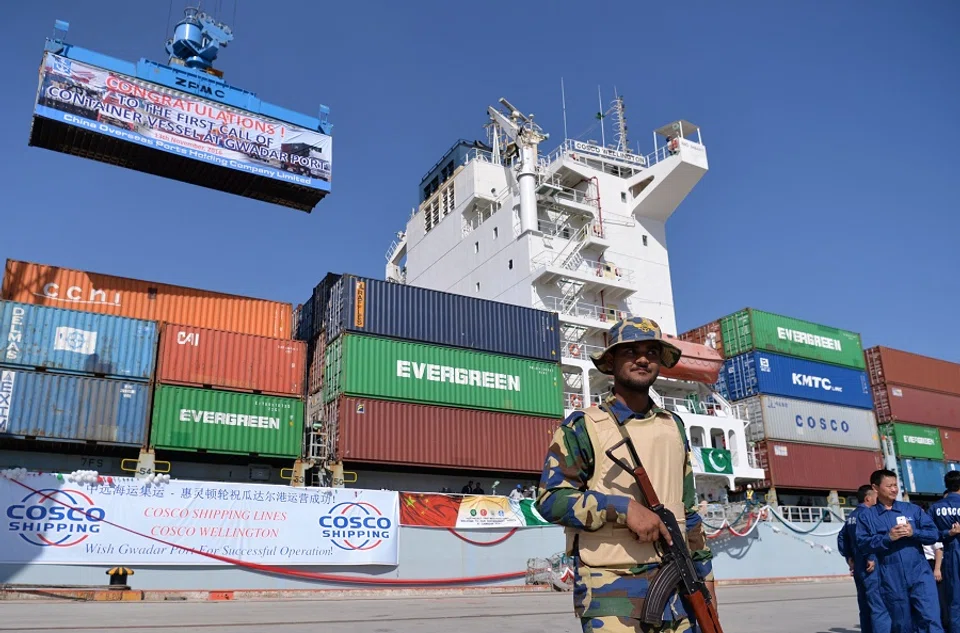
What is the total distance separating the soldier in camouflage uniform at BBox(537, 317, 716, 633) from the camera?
307 centimetres

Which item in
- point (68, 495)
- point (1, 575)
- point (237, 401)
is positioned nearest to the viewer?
point (1, 575)

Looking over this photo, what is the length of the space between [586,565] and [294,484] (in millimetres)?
21352

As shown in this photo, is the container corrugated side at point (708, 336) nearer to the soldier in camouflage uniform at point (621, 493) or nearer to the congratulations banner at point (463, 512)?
the congratulations banner at point (463, 512)

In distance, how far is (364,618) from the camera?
11.6 metres

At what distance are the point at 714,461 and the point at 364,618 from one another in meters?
22.1

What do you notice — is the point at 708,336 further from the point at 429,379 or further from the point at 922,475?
the point at 429,379

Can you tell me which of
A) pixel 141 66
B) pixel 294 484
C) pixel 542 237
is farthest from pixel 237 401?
pixel 542 237

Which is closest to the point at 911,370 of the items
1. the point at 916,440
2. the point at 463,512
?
the point at 916,440

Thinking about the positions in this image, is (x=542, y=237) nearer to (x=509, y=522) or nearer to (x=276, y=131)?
(x=276, y=131)

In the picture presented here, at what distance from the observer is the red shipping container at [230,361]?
22656mm

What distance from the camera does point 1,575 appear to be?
1631 centimetres

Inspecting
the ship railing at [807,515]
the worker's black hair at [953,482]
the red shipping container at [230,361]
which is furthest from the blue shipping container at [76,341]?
the ship railing at [807,515]

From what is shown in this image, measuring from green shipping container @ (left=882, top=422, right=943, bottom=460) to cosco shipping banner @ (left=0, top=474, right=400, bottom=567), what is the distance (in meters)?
29.3

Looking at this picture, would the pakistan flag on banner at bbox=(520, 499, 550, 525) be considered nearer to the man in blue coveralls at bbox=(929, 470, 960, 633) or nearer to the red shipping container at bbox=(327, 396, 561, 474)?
the red shipping container at bbox=(327, 396, 561, 474)
